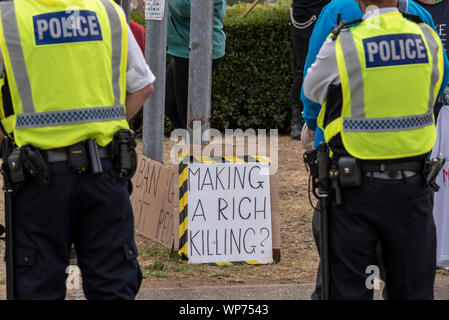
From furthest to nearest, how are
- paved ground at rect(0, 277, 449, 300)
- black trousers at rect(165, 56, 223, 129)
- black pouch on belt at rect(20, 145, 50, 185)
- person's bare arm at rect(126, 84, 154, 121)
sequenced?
black trousers at rect(165, 56, 223, 129), paved ground at rect(0, 277, 449, 300), person's bare arm at rect(126, 84, 154, 121), black pouch on belt at rect(20, 145, 50, 185)

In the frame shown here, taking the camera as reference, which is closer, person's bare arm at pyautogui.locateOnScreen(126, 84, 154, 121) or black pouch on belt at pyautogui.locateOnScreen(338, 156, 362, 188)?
black pouch on belt at pyautogui.locateOnScreen(338, 156, 362, 188)

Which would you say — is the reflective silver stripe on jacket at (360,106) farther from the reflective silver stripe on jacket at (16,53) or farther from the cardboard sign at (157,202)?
the cardboard sign at (157,202)

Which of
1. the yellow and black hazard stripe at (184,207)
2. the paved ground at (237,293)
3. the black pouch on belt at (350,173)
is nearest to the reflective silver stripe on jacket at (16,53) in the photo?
the black pouch on belt at (350,173)

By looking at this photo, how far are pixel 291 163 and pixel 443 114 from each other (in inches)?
183

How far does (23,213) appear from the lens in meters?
3.39

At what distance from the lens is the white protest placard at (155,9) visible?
6613 millimetres

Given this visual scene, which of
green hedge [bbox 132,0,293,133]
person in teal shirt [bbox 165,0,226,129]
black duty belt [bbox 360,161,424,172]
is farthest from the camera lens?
green hedge [bbox 132,0,293,133]

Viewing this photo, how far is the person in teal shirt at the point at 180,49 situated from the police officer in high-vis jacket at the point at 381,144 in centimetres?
387

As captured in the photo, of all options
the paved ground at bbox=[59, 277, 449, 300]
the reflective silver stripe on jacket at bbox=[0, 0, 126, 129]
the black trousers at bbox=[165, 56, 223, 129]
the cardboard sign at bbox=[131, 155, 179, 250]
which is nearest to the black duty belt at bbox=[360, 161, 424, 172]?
the reflective silver stripe on jacket at bbox=[0, 0, 126, 129]

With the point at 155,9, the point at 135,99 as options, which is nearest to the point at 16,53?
the point at 135,99

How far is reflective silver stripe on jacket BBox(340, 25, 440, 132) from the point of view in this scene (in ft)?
11.0

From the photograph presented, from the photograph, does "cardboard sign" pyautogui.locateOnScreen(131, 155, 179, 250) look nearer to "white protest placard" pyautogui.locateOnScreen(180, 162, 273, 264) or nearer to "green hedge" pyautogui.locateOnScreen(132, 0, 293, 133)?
"white protest placard" pyautogui.locateOnScreen(180, 162, 273, 264)

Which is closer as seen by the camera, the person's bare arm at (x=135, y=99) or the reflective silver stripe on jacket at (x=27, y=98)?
the reflective silver stripe on jacket at (x=27, y=98)

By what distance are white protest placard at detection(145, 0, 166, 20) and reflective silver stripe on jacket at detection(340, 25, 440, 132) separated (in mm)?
3414
